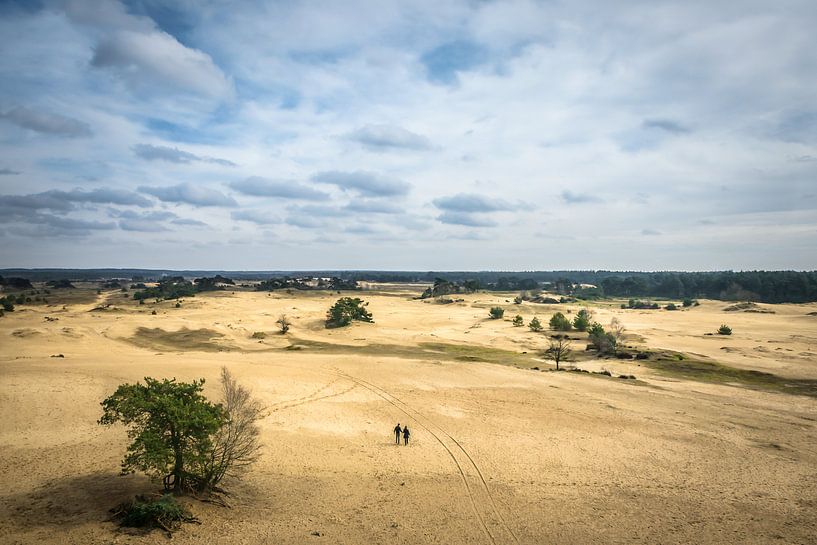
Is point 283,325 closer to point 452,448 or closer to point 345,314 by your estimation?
point 345,314

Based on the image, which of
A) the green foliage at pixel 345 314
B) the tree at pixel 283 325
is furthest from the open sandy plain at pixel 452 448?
the green foliage at pixel 345 314

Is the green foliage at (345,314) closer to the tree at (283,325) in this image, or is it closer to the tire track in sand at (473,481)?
the tree at (283,325)

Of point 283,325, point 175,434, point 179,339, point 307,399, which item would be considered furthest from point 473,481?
point 283,325

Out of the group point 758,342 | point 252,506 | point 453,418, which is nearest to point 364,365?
point 453,418

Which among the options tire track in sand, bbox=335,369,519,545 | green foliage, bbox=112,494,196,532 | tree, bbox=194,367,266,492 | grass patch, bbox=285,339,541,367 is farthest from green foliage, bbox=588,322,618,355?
green foliage, bbox=112,494,196,532

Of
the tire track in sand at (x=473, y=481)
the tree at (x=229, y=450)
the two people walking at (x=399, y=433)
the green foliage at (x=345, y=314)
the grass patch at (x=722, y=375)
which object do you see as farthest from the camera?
the green foliage at (x=345, y=314)

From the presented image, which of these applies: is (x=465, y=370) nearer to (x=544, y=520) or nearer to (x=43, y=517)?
(x=544, y=520)
